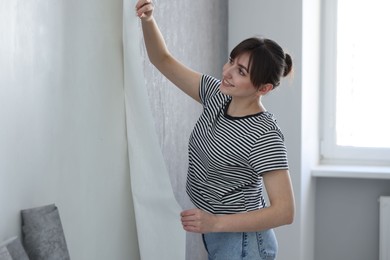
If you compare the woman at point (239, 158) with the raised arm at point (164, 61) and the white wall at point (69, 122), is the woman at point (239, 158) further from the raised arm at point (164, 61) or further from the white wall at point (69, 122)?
the white wall at point (69, 122)

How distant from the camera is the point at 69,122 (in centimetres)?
191

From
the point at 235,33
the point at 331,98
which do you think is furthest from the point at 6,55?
the point at 331,98

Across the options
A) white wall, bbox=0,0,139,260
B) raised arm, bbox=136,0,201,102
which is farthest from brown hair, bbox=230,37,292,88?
white wall, bbox=0,0,139,260

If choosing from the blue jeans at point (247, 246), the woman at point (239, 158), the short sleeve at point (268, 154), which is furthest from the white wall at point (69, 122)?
the short sleeve at point (268, 154)

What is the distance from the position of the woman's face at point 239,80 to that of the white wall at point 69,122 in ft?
1.04

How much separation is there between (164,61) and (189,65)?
585 millimetres

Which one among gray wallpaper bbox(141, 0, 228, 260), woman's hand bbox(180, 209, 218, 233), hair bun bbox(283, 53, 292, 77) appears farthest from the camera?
gray wallpaper bbox(141, 0, 228, 260)

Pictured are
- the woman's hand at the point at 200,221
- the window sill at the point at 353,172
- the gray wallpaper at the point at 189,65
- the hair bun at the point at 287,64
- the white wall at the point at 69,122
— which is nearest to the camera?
the white wall at the point at 69,122

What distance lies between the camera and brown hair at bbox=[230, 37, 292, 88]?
82.4 inches

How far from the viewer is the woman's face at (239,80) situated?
2.10 metres

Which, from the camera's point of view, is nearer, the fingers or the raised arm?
the fingers

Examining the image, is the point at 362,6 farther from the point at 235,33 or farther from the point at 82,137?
the point at 82,137

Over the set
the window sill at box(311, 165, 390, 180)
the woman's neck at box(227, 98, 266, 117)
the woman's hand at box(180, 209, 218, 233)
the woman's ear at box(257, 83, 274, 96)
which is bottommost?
the window sill at box(311, 165, 390, 180)

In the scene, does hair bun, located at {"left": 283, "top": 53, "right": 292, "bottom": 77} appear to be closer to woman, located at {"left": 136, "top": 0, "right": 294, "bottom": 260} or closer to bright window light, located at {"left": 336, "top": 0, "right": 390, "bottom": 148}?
woman, located at {"left": 136, "top": 0, "right": 294, "bottom": 260}
